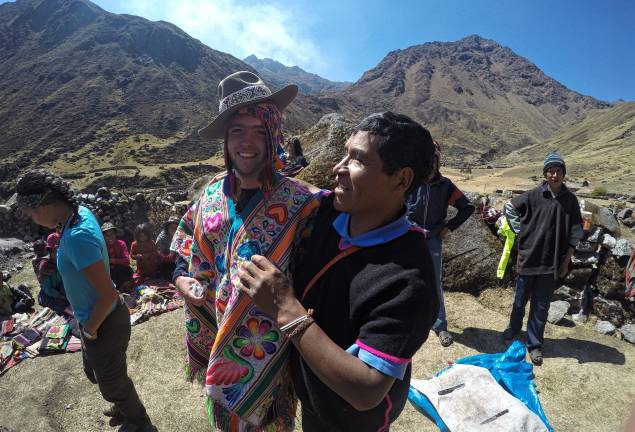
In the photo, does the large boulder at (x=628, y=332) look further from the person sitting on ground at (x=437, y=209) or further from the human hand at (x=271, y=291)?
the human hand at (x=271, y=291)

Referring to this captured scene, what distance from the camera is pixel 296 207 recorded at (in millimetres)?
1585

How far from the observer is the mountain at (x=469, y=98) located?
99.4 meters

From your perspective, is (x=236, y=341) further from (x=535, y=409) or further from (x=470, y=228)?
(x=470, y=228)

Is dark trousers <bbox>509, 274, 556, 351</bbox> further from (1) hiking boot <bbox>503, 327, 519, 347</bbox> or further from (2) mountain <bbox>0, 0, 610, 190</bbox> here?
(2) mountain <bbox>0, 0, 610, 190</bbox>

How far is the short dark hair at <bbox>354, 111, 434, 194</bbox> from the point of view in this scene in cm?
122

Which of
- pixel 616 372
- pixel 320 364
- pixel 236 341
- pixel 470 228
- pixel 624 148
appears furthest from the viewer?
pixel 624 148

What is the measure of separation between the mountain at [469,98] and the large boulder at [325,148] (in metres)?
70.3

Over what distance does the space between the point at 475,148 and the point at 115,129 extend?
7721 centimetres

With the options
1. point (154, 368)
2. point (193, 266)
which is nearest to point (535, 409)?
point (193, 266)

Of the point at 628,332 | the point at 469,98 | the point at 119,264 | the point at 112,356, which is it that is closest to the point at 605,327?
the point at 628,332

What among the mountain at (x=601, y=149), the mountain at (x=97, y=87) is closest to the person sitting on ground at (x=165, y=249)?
the mountain at (x=601, y=149)

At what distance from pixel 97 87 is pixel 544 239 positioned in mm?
95190

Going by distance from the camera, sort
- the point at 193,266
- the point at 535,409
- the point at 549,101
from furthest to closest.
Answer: the point at 549,101, the point at 535,409, the point at 193,266

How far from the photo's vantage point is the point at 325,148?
221 inches
